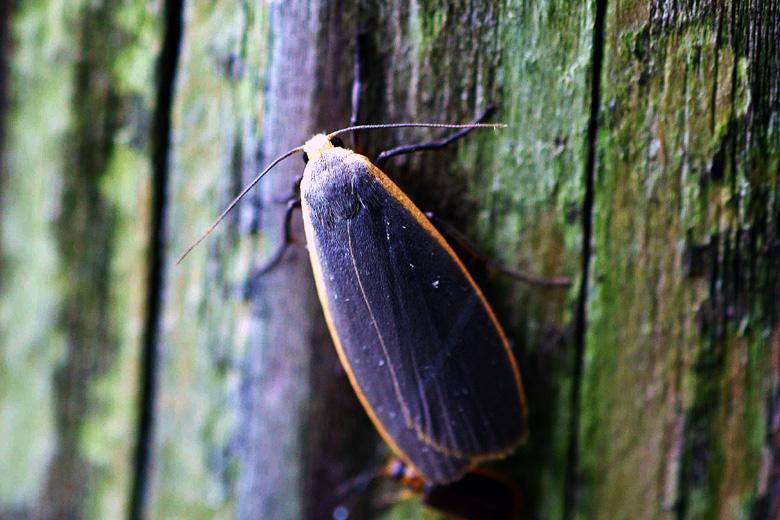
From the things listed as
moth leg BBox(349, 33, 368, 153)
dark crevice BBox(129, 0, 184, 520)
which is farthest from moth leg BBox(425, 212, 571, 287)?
dark crevice BBox(129, 0, 184, 520)

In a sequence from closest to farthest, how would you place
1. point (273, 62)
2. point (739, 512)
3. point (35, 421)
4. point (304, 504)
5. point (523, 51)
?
point (523, 51) < point (273, 62) < point (739, 512) < point (304, 504) < point (35, 421)

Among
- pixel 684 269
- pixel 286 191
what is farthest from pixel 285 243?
pixel 684 269

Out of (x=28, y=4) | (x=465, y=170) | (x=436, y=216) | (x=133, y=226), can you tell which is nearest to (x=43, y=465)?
(x=133, y=226)

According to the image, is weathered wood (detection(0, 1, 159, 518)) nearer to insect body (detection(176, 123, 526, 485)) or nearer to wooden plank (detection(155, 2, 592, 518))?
wooden plank (detection(155, 2, 592, 518))

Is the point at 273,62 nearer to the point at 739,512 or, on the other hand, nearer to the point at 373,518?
the point at 373,518

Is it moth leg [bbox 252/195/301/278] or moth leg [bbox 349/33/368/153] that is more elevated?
moth leg [bbox 349/33/368/153]

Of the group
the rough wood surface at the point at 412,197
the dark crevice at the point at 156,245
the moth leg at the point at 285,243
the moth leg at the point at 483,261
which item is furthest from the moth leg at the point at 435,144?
the dark crevice at the point at 156,245

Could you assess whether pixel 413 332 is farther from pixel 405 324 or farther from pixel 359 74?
pixel 359 74
